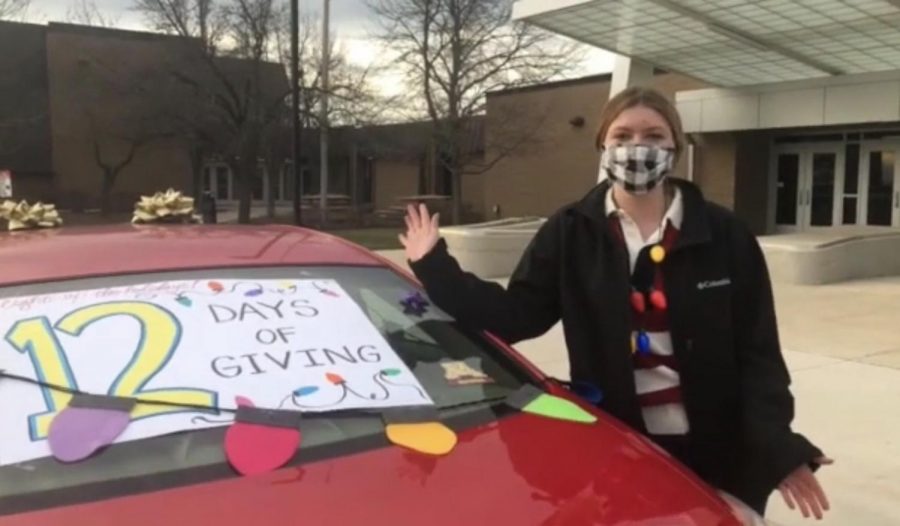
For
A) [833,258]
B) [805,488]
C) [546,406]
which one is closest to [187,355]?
[546,406]

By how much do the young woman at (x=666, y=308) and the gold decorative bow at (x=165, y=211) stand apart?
60.7 inches

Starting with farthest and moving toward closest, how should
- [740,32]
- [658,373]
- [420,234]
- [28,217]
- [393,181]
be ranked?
[393,181]
[740,32]
[28,217]
[420,234]
[658,373]

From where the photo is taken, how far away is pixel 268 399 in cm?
204

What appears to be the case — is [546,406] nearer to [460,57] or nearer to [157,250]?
[157,250]

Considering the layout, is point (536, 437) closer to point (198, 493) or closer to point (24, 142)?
point (198, 493)

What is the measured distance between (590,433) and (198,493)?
0.94m

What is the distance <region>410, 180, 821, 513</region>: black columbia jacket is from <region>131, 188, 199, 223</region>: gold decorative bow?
1618 millimetres

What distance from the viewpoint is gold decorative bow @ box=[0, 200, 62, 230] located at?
3.54 metres

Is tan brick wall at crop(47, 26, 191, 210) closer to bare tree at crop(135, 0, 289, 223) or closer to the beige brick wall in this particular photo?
bare tree at crop(135, 0, 289, 223)

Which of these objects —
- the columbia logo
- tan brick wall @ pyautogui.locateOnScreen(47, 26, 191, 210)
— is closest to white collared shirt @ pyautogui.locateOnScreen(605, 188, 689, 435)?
the columbia logo

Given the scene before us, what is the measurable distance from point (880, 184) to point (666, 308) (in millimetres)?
19575

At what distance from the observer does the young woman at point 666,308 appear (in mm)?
2373

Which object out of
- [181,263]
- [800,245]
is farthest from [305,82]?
[181,263]

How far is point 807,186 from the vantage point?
21.2 metres
